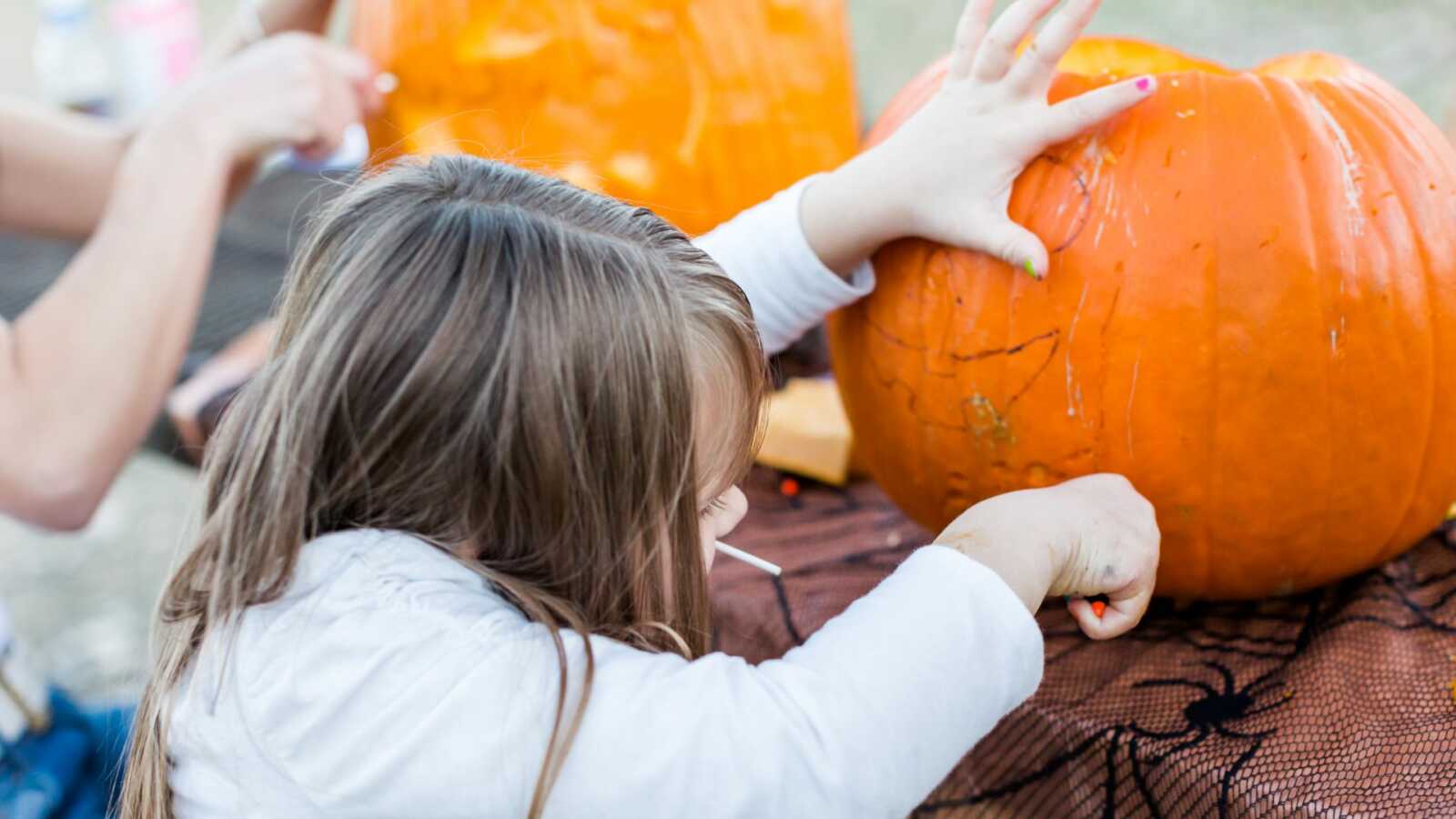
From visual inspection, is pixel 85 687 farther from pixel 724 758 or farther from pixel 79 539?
pixel 724 758

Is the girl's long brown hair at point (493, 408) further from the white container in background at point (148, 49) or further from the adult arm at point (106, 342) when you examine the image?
the white container in background at point (148, 49)

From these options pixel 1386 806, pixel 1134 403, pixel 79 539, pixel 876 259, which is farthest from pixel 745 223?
pixel 79 539

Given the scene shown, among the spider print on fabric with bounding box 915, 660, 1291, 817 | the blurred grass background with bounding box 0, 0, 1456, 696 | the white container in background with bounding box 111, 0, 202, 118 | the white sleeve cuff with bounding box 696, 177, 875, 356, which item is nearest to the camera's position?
the spider print on fabric with bounding box 915, 660, 1291, 817

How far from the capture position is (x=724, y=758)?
1.93 feet

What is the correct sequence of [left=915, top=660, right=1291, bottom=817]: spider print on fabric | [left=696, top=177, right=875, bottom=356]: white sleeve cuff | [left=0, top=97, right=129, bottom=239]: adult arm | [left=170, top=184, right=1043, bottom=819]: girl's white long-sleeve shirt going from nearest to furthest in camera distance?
1. [left=170, top=184, right=1043, bottom=819]: girl's white long-sleeve shirt
2. [left=915, top=660, right=1291, bottom=817]: spider print on fabric
3. [left=696, top=177, right=875, bottom=356]: white sleeve cuff
4. [left=0, top=97, right=129, bottom=239]: adult arm

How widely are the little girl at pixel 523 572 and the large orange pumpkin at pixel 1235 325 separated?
114mm

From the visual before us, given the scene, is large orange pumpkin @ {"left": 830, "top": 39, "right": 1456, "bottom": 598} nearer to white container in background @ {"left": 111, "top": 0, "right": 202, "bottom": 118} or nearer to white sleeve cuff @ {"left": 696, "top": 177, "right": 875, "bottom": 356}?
white sleeve cuff @ {"left": 696, "top": 177, "right": 875, "bottom": 356}

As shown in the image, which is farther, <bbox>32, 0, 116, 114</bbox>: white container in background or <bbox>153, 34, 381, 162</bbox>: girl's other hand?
<bbox>32, 0, 116, 114</bbox>: white container in background

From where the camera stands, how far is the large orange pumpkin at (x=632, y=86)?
1.37 m

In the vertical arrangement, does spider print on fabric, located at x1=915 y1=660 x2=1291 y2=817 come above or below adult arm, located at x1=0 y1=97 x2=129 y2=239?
below

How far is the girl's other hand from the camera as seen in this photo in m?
1.11

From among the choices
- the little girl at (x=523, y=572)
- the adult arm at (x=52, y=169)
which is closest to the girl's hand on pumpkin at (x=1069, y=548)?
the little girl at (x=523, y=572)

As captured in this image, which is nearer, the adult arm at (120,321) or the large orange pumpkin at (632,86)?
the adult arm at (120,321)

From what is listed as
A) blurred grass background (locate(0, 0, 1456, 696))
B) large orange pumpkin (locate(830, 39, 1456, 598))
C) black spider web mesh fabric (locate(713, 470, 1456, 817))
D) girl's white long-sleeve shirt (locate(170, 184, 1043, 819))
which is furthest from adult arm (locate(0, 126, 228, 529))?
blurred grass background (locate(0, 0, 1456, 696))
